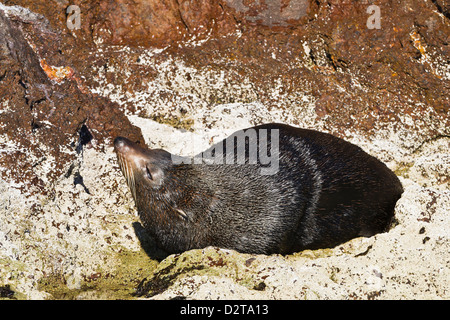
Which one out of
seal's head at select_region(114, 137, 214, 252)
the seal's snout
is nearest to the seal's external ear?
seal's head at select_region(114, 137, 214, 252)

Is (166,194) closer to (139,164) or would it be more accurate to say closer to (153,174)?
(153,174)

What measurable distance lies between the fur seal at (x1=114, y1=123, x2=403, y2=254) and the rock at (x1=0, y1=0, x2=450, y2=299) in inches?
9.9

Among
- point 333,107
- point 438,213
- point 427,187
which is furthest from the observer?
point 333,107

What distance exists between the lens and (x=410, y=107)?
235 inches

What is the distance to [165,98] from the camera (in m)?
6.17

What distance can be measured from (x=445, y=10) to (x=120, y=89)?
3754 mm

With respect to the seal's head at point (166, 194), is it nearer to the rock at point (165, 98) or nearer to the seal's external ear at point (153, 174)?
the seal's external ear at point (153, 174)

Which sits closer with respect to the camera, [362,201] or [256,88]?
[362,201]

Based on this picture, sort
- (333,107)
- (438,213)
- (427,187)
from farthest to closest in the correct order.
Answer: (333,107)
(427,187)
(438,213)

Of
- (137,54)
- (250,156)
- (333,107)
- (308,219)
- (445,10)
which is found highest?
(445,10)

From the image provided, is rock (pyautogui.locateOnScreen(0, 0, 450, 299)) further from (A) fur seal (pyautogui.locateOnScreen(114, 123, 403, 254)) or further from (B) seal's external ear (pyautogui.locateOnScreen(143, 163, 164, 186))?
(B) seal's external ear (pyautogui.locateOnScreen(143, 163, 164, 186))

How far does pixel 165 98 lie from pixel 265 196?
166cm

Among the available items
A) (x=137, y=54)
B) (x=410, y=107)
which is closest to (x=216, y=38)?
(x=137, y=54)

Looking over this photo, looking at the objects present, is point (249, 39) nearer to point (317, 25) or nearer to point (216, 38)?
point (216, 38)
